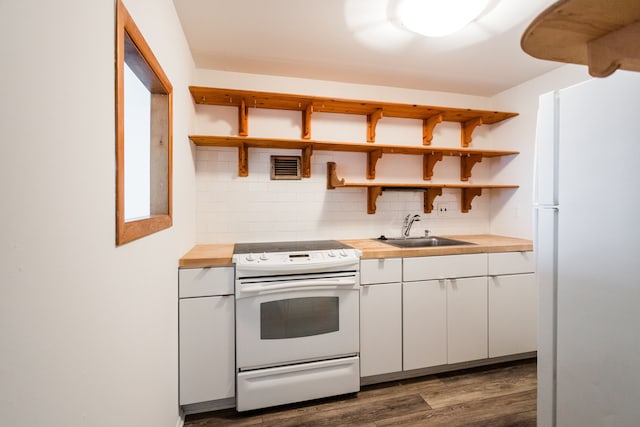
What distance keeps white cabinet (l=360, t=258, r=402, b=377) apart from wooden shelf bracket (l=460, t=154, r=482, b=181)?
1327 millimetres

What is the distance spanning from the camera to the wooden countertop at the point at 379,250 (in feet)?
5.84

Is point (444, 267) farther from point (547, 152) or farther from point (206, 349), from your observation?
point (206, 349)

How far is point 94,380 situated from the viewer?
30.0 inches

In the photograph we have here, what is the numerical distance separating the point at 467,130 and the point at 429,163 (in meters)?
0.52

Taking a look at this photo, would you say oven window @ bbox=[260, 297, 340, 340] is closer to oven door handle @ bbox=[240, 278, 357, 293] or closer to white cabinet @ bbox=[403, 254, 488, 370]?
oven door handle @ bbox=[240, 278, 357, 293]

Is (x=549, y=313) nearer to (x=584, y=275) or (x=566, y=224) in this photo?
(x=584, y=275)

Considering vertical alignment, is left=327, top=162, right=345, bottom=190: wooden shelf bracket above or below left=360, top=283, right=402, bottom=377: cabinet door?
above

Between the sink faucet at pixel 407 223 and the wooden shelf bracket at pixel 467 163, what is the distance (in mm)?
631

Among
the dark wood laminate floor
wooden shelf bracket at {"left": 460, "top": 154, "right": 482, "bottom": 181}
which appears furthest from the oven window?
wooden shelf bracket at {"left": 460, "top": 154, "right": 482, "bottom": 181}

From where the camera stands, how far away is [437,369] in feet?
7.28

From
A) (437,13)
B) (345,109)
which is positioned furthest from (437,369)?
(437,13)

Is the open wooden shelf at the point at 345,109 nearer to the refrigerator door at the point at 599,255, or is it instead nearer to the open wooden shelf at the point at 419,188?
the open wooden shelf at the point at 419,188

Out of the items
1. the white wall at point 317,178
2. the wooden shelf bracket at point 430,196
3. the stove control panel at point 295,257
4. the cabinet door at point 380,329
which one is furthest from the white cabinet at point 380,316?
the wooden shelf bracket at point 430,196

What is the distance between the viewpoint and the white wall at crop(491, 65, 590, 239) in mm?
2493
